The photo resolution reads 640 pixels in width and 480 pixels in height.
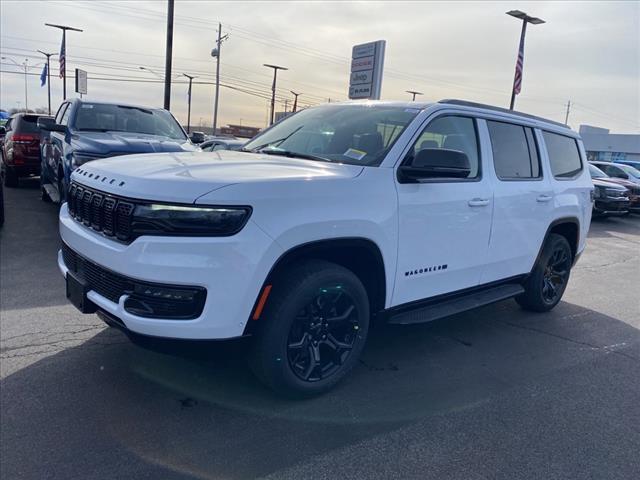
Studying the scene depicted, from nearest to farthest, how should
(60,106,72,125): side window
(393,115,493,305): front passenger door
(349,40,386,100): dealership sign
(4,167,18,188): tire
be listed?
(393,115,493,305): front passenger door < (60,106,72,125): side window < (4,167,18,188): tire < (349,40,386,100): dealership sign

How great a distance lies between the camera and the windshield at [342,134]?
3.61m

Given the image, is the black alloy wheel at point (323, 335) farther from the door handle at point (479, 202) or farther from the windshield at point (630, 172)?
the windshield at point (630, 172)

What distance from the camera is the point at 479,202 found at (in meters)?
4.00

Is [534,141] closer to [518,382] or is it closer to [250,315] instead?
[518,382]

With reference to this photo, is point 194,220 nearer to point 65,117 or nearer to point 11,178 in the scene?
point 65,117

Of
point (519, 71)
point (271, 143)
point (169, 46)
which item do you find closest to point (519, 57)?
point (519, 71)

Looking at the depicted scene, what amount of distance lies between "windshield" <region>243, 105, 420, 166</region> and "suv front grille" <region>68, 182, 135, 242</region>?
1.40 m

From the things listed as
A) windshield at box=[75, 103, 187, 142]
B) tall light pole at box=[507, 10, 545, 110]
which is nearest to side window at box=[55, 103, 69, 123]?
windshield at box=[75, 103, 187, 142]

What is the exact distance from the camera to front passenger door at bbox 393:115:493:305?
3504 millimetres

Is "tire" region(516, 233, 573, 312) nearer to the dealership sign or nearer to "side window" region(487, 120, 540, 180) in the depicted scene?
"side window" region(487, 120, 540, 180)

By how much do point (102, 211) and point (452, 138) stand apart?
2588 mm

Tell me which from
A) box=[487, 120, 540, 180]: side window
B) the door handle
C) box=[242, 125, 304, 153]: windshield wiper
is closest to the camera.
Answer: the door handle

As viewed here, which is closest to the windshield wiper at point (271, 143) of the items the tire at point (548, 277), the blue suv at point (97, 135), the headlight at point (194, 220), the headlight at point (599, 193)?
the headlight at point (194, 220)

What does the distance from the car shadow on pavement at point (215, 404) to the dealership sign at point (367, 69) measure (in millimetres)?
9241
